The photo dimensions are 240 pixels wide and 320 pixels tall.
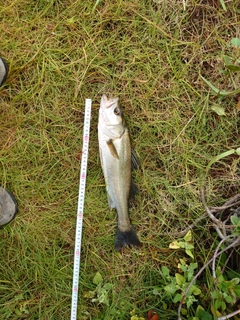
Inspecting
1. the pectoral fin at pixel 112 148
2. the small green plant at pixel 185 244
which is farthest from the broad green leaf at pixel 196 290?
the pectoral fin at pixel 112 148

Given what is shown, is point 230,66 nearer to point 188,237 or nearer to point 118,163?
point 118,163

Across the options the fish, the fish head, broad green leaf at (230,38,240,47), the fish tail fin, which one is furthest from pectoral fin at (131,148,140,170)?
broad green leaf at (230,38,240,47)

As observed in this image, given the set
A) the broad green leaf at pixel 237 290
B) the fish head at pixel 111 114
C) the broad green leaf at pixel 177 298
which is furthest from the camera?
the broad green leaf at pixel 177 298

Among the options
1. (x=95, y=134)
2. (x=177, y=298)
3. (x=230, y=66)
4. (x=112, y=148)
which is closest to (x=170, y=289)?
(x=177, y=298)

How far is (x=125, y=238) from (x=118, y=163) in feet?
2.32

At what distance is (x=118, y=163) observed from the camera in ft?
8.88

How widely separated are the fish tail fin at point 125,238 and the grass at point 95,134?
76 mm

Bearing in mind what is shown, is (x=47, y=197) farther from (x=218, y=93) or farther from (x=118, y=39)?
(x=218, y=93)

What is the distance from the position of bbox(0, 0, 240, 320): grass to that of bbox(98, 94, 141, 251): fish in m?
0.12

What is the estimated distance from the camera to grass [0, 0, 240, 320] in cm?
284

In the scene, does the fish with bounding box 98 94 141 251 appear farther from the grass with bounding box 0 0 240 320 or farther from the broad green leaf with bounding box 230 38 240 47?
the broad green leaf with bounding box 230 38 240 47

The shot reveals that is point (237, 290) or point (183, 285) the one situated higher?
point (237, 290)

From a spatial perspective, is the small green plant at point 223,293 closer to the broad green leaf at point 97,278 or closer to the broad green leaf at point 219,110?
the broad green leaf at point 97,278

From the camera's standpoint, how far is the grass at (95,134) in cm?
284
